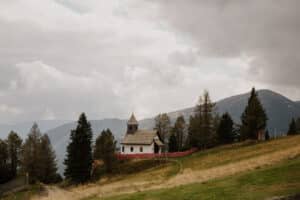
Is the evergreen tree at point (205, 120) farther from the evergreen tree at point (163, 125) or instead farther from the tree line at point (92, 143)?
the evergreen tree at point (163, 125)

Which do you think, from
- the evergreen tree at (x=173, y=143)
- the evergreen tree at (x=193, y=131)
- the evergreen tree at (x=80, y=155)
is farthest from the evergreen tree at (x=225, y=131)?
the evergreen tree at (x=80, y=155)

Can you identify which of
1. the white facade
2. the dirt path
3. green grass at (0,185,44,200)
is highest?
the white facade

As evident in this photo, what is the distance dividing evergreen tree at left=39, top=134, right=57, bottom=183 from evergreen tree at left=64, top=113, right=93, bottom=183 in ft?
43.8

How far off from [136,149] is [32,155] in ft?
92.4

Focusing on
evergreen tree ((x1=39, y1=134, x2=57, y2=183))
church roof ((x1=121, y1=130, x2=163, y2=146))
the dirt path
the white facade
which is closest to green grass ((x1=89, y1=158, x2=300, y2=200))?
the dirt path

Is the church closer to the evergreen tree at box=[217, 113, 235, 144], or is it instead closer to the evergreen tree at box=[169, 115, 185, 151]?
the evergreen tree at box=[169, 115, 185, 151]

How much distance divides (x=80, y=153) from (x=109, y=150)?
610cm

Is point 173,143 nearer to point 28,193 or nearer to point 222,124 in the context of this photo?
point 222,124

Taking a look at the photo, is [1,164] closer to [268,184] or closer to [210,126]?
[210,126]

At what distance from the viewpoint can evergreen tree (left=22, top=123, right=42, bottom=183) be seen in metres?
80.2

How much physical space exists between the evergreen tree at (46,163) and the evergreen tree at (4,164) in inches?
579

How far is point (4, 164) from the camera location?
328 feet

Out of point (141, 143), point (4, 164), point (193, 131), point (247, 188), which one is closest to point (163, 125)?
point (141, 143)

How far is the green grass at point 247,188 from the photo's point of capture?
23.8 meters
